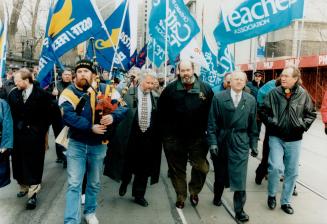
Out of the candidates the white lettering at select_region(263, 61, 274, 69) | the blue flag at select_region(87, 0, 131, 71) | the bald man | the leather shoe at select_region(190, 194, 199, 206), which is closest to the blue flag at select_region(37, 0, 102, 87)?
the blue flag at select_region(87, 0, 131, 71)

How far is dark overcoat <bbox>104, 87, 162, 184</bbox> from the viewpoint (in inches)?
231

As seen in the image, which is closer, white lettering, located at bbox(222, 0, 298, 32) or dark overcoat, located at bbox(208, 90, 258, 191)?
dark overcoat, located at bbox(208, 90, 258, 191)

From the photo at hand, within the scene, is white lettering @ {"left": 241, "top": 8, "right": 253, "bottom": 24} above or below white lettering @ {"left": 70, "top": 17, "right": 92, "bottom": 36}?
above

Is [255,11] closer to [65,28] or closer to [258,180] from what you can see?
[258,180]

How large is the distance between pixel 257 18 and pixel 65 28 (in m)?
3.29

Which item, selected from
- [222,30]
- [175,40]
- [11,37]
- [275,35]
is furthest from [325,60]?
[275,35]

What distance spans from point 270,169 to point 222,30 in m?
3.15

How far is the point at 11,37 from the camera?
28062 millimetres

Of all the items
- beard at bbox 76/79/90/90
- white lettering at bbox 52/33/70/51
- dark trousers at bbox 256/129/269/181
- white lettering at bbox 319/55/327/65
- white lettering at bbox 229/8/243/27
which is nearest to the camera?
beard at bbox 76/79/90/90

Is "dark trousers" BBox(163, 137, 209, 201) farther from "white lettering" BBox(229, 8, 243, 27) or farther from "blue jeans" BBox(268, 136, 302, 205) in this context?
"white lettering" BBox(229, 8, 243, 27)

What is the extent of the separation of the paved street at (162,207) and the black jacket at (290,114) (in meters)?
1.05

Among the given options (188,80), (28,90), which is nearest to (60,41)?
(28,90)

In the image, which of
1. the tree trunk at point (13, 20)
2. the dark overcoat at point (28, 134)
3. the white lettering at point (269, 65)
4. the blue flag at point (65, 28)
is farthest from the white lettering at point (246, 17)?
the tree trunk at point (13, 20)

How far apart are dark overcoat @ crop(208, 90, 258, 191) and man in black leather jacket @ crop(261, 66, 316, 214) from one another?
1.24 ft
